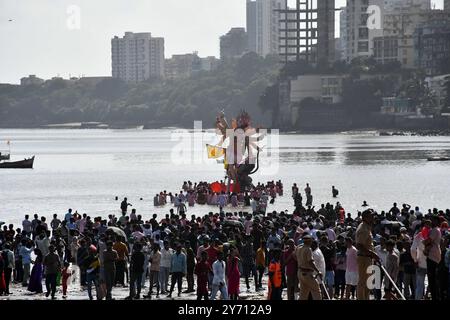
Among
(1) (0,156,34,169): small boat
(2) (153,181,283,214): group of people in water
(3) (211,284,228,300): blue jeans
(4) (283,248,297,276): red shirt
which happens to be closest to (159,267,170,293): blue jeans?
(3) (211,284,228,300): blue jeans

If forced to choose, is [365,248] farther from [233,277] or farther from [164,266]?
[164,266]

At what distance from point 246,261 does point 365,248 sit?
25.2 ft

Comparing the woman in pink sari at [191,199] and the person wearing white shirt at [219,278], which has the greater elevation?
the person wearing white shirt at [219,278]

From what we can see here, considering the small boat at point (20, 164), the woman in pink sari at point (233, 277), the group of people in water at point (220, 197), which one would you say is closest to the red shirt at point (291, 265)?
the woman in pink sari at point (233, 277)

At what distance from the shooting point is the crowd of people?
1681cm

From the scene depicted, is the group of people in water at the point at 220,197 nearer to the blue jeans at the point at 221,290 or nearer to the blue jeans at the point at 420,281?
the blue jeans at the point at 221,290

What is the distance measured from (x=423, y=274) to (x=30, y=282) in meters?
7.99

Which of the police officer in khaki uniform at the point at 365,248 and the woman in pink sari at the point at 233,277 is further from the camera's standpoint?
the woman in pink sari at the point at 233,277

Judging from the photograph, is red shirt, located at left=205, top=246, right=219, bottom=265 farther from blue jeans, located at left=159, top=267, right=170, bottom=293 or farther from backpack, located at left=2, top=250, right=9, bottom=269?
backpack, located at left=2, top=250, right=9, bottom=269

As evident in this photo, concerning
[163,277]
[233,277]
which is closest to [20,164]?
[163,277]

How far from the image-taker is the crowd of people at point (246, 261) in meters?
16.8

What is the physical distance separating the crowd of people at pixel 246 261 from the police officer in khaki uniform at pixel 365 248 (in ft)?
0.05

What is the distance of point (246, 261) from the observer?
2252cm

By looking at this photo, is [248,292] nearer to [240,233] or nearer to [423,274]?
[240,233]
